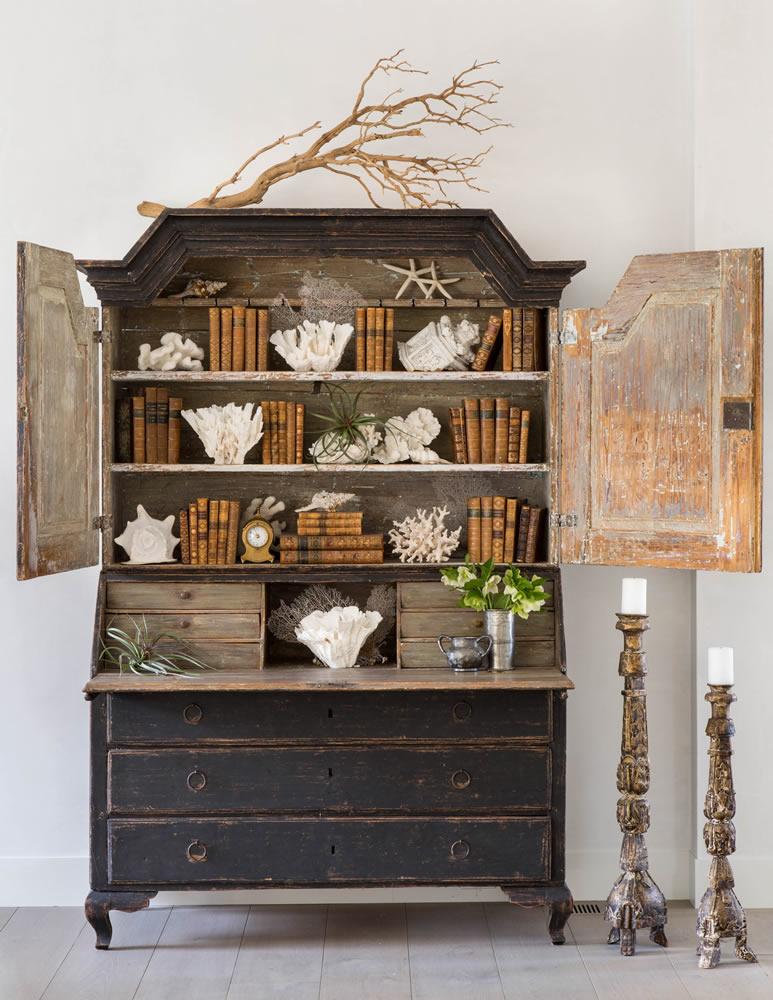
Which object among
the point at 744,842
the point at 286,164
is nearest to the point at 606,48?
the point at 286,164

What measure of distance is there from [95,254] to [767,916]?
11.3 ft

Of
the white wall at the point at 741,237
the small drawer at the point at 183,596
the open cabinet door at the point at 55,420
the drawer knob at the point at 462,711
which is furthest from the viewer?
the white wall at the point at 741,237

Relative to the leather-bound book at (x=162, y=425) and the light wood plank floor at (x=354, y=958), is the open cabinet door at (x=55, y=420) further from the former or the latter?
the light wood plank floor at (x=354, y=958)

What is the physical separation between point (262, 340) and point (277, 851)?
173 centimetres

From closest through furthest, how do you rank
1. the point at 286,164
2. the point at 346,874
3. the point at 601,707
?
the point at 346,874 < the point at 286,164 < the point at 601,707

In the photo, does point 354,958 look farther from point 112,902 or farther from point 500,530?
point 500,530

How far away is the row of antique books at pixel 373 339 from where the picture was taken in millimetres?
3691

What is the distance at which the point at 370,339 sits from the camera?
3.69 metres

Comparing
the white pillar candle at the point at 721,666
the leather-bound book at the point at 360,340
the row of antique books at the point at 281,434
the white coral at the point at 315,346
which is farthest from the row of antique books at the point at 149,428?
the white pillar candle at the point at 721,666

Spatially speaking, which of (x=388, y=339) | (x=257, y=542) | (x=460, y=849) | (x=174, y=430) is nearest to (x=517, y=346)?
→ (x=388, y=339)

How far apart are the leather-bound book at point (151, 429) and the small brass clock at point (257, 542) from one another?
16.5 inches

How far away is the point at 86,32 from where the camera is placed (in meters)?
3.90

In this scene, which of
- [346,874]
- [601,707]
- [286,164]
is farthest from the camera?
[601,707]

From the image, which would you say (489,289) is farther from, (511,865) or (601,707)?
(511,865)
